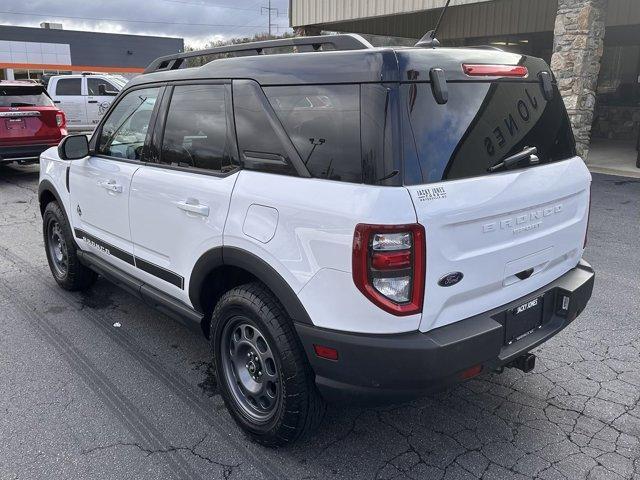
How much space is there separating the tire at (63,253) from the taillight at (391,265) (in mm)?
3272

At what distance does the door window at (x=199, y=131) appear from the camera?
9.58 feet

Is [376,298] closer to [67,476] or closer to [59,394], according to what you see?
[67,476]

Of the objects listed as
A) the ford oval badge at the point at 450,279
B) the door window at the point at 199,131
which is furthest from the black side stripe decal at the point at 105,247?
the ford oval badge at the point at 450,279

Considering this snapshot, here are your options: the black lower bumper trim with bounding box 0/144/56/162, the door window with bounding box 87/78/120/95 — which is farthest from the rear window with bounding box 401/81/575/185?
the door window with bounding box 87/78/120/95

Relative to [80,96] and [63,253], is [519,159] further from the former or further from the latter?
[80,96]

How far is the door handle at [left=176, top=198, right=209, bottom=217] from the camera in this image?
9.39 ft

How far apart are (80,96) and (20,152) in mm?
8331

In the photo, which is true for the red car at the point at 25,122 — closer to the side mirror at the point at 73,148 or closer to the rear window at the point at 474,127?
the side mirror at the point at 73,148

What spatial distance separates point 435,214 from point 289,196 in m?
0.66

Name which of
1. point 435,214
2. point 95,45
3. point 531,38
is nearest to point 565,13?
point 531,38

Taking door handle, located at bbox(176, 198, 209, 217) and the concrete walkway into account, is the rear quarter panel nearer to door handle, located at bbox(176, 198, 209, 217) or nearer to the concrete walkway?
door handle, located at bbox(176, 198, 209, 217)

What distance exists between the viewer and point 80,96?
691 inches

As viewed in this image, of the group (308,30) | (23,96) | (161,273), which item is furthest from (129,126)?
(308,30)

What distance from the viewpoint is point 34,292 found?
497 centimetres
